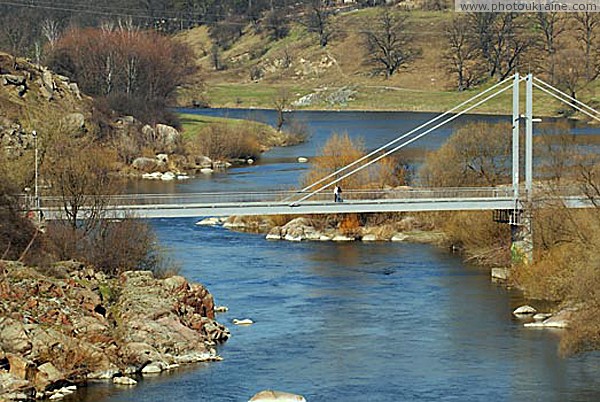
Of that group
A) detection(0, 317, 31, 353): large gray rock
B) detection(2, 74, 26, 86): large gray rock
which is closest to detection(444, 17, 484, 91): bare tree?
detection(2, 74, 26, 86): large gray rock

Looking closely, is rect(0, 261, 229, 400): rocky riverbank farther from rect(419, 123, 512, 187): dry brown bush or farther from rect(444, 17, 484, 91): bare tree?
rect(444, 17, 484, 91): bare tree

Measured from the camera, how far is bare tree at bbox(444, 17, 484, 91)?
398 ft

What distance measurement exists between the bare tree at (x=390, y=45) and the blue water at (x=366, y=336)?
82421 mm

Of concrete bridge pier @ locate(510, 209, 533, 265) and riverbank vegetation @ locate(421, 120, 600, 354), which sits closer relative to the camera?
riverbank vegetation @ locate(421, 120, 600, 354)

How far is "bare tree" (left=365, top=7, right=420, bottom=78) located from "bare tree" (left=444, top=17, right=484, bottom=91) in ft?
14.2

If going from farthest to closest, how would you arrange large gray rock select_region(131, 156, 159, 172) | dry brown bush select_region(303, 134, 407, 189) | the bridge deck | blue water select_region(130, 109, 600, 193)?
large gray rock select_region(131, 156, 159, 172), blue water select_region(130, 109, 600, 193), dry brown bush select_region(303, 134, 407, 189), the bridge deck

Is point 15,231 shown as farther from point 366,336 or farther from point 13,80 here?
point 13,80

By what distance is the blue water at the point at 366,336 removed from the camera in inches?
1206

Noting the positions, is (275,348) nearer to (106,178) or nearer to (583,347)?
(583,347)

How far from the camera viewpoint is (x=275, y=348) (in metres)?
34.2

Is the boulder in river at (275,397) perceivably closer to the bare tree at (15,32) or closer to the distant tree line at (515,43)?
the bare tree at (15,32)

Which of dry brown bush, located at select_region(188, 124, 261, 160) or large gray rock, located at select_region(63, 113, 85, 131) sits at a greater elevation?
large gray rock, located at select_region(63, 113, 85, 131)

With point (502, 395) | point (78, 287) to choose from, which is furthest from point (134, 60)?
point (502, 395)

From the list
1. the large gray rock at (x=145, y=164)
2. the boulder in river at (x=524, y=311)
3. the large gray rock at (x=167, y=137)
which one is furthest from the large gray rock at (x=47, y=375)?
the large gray rock at (x=167, y=137)
